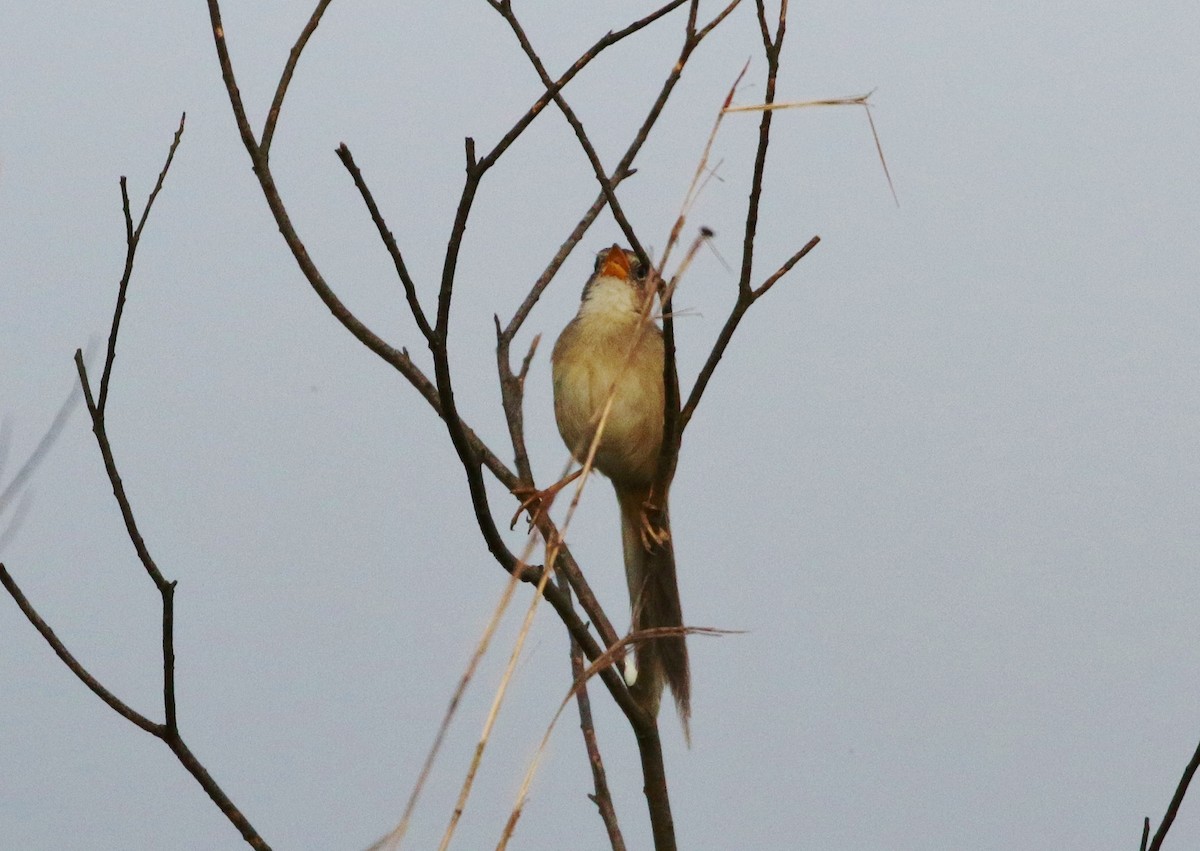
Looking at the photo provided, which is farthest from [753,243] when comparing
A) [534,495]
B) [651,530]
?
[651,530]

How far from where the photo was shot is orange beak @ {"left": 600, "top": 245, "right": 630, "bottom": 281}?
137 inches

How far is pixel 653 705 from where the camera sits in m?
2.94

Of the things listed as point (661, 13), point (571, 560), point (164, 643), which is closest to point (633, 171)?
point (661, 13)

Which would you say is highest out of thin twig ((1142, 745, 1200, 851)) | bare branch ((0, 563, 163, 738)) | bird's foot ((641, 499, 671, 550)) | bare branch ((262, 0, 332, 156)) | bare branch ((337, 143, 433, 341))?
bare branch ((262, 0, 332, 156))

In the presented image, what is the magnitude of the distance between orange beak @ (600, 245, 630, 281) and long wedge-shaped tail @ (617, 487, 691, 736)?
0.57 meters

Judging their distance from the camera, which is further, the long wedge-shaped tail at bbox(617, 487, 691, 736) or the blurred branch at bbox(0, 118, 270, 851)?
the long wedge-shaped tail at bbox(617, 487, 691, 736)

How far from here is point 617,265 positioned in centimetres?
349

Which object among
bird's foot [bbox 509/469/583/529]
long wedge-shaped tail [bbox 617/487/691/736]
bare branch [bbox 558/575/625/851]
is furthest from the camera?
long wedge-shaped tail [bbox 617/487/691/736]

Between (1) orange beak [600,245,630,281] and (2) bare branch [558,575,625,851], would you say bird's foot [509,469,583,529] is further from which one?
(1) orange beak [600,245,630,281]

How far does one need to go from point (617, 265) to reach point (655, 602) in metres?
0.89

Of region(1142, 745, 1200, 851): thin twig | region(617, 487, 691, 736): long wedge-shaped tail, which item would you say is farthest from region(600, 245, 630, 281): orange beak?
region(1142, 745, 1200, 851): thin twig

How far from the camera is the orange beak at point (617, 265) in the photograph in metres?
3.48

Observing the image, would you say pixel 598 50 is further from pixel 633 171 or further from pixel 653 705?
pixel 653 705

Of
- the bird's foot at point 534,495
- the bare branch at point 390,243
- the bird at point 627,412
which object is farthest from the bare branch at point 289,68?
the bird at point 627,412
